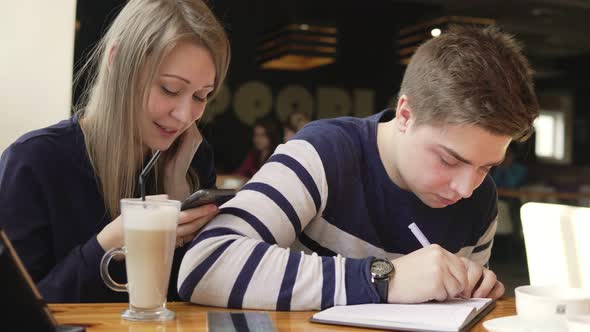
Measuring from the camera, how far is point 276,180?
5.39 feet

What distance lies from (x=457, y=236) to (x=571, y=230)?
35 cm

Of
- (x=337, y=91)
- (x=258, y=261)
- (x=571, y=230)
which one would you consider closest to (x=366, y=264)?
(x=258, y=261)

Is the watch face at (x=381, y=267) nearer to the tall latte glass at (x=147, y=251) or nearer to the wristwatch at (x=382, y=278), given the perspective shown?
→ the wristwatch at (x=382, y=278)

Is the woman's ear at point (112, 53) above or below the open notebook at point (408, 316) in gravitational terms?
above

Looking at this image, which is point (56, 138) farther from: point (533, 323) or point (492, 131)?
point (533, 323)

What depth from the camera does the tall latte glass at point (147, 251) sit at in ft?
4.21

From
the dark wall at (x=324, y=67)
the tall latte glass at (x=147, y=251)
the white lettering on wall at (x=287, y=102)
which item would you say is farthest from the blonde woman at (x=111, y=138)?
the white lettering on wall at (x=287, y=102)

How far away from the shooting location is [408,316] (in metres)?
1.33

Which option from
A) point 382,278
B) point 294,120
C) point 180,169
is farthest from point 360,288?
point 294,120

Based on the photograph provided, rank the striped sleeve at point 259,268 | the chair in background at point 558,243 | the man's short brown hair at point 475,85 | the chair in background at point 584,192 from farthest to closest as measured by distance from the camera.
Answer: the chair in background at point 584,192 → the chair in background at point 558,243 → the man's short brown hair at point 475,85 → the striped sleeve at point 259,268

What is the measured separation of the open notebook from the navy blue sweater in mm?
617

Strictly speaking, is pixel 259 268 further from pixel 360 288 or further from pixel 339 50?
pixel 339 50

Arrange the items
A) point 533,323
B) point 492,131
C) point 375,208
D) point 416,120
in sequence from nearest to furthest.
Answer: point 533,323, point 492,131, point 416,120, point 375,208

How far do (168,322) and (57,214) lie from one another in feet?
2.26
